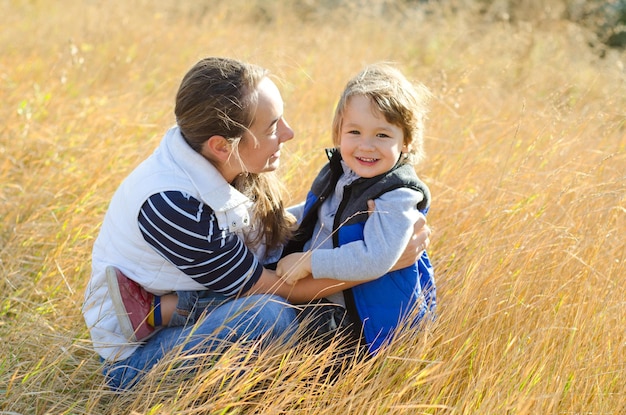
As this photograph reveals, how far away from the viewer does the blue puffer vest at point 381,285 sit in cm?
226

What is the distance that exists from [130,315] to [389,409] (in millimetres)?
876

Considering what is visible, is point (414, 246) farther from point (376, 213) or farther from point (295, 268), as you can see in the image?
point (295, 268)

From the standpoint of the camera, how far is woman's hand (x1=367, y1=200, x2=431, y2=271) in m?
2.28

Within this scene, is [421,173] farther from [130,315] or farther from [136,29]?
[136,29]

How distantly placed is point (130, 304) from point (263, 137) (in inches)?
27.3

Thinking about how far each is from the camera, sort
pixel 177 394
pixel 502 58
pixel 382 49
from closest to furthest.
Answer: pixel 177 394 < pixel 502 58 < pixel 382 49

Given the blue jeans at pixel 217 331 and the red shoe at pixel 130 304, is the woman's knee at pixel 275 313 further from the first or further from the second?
the red shoe at pixel 130 304

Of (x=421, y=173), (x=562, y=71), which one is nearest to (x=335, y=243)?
(x=421, y=173)

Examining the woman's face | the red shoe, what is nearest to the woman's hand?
the woman's face

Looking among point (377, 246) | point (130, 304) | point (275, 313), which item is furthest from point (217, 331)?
point (377, 246)

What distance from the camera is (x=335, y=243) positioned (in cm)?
234

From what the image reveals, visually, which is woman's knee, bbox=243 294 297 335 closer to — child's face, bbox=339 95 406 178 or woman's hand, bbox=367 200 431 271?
woman's hand, bbox=367 200 431 271

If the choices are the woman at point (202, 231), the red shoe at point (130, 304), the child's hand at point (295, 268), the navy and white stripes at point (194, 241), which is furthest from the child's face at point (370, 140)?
the red shoe at point (130, 304)

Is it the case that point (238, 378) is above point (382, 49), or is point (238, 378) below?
below
